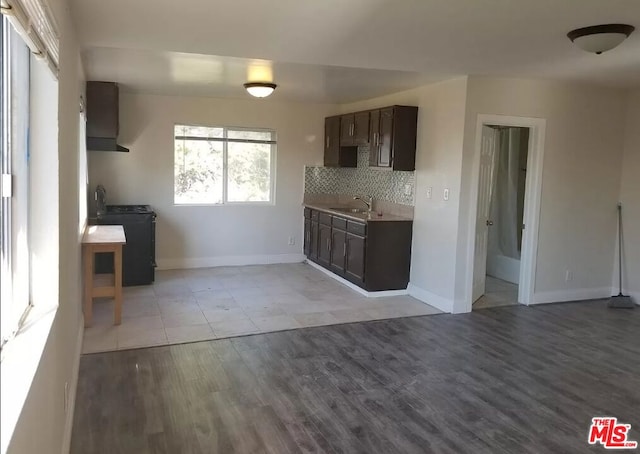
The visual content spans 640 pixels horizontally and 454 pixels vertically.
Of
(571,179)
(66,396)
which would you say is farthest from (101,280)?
(571,179)

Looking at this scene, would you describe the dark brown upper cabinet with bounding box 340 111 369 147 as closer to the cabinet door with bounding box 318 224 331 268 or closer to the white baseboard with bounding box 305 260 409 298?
the cabinet door with bounding box 318 224 331 268

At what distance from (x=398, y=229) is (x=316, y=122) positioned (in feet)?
8.35

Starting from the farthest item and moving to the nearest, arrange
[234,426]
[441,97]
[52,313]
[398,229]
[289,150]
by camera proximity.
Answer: [289,150] < [398,229] < [441,97] < [234,426] < [52,313]

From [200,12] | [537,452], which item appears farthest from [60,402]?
[537,452]

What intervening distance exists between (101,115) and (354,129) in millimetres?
2972

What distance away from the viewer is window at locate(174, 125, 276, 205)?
705cm

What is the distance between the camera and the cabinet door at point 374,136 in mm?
5988

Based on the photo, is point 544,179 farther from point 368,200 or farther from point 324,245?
point 324,245

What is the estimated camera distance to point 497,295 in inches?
236

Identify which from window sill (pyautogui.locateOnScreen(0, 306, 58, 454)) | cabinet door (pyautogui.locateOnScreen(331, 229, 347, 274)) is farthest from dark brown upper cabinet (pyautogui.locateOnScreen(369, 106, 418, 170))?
window sill (pyautogui.locateOnScreen(0, 306, 58, 454))

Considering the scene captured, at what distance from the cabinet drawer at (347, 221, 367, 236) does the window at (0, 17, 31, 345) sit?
402cm

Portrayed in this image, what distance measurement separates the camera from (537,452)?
2693mm

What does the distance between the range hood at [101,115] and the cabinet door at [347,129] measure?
2819mm

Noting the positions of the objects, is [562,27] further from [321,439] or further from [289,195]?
[289,195]
